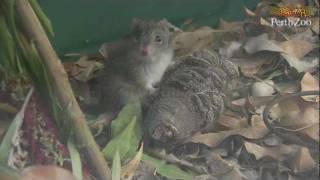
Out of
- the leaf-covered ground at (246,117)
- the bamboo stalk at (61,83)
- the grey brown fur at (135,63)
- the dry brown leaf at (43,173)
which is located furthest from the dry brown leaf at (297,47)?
the dry brown leaf at (43,173)

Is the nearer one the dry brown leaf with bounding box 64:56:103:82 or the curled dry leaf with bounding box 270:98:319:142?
the dry brown leaf with bounding box 64:56:103:82

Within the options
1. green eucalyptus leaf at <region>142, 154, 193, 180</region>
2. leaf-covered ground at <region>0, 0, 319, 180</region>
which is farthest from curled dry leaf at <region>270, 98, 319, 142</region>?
green eucalyptus leaf at <region>142, 154, 193, 180</region>

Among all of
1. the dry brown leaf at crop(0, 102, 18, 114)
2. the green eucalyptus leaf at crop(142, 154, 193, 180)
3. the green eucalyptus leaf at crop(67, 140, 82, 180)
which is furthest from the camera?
the green eucalyptus leaf at crop(142, 154, 193, 180)

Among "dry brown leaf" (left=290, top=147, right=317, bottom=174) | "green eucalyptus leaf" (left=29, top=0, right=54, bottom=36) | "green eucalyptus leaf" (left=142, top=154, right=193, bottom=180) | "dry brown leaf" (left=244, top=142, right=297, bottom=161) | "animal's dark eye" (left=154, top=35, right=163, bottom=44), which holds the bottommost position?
"dry brown leaf" (left=290, top=147, right=317, bottom=174)

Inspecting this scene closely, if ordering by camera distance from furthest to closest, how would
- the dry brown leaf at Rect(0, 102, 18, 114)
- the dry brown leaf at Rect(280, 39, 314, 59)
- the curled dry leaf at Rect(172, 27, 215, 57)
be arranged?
the dry brown leaf at Rect(280, 39, 314, 59) → the curled dry leaf at Rect(172, 27, 215, 57) → the dry brown leaf at Rect(0, 102, 18, 114)

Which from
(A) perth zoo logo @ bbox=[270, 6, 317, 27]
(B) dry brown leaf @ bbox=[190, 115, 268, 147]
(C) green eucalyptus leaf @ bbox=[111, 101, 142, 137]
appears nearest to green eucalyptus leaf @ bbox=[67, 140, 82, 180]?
(C) green eucalyptus leaf @ bbox=[111, 101, 142, 137]

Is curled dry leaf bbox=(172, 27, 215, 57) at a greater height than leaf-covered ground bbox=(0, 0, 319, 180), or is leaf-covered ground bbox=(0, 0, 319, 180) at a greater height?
curled dry leaf bbox=(172, 27, 215, 57)

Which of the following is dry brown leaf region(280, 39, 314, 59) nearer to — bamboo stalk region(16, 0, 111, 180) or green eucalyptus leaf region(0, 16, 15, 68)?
bamboo stalk region(16, 0, 111, 180)
